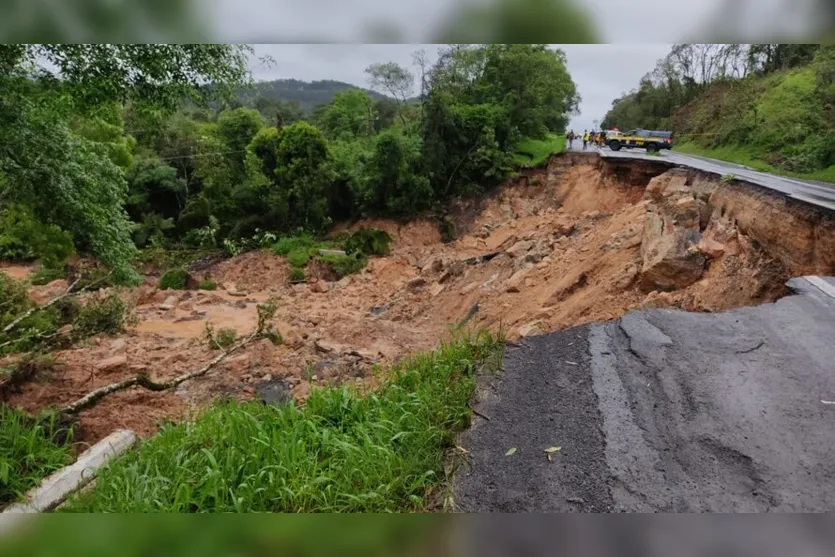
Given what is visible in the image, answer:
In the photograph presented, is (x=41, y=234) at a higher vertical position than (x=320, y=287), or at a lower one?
higher

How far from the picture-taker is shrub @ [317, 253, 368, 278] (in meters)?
13.6

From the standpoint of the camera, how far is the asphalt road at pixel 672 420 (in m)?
2.08

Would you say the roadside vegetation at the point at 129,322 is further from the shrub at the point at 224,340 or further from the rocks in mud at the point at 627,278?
the rocks in mud at the point at 627,278

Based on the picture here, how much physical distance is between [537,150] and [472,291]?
28.1 feet

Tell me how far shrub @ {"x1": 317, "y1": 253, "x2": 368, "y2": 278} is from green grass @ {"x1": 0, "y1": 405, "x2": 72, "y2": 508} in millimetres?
10325

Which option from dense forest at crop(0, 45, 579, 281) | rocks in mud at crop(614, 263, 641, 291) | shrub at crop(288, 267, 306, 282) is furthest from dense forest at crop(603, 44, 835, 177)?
shrub at crop(288, 267, 306, 282)

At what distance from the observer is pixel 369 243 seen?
1485 centimetres

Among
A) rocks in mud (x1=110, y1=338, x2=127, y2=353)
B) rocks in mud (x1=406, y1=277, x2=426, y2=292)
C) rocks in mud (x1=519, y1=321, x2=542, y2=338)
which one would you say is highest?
rocks in mud (x1=519, y1=321, x2=542, y2=338)

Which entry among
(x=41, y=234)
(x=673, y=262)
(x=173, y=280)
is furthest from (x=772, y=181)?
(x=173, y=280)

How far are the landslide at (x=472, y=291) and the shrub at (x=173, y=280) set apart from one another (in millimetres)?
365

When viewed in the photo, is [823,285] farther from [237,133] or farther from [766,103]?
[237,133]

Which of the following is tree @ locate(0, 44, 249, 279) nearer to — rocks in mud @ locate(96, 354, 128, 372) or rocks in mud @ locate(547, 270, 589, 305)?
rocks in mud @ locate(96, 354, 128, 372)

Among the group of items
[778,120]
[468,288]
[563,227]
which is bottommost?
[468,288]

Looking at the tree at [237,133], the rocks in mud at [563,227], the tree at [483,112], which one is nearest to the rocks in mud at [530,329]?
the rocks in mud at [563,227]
